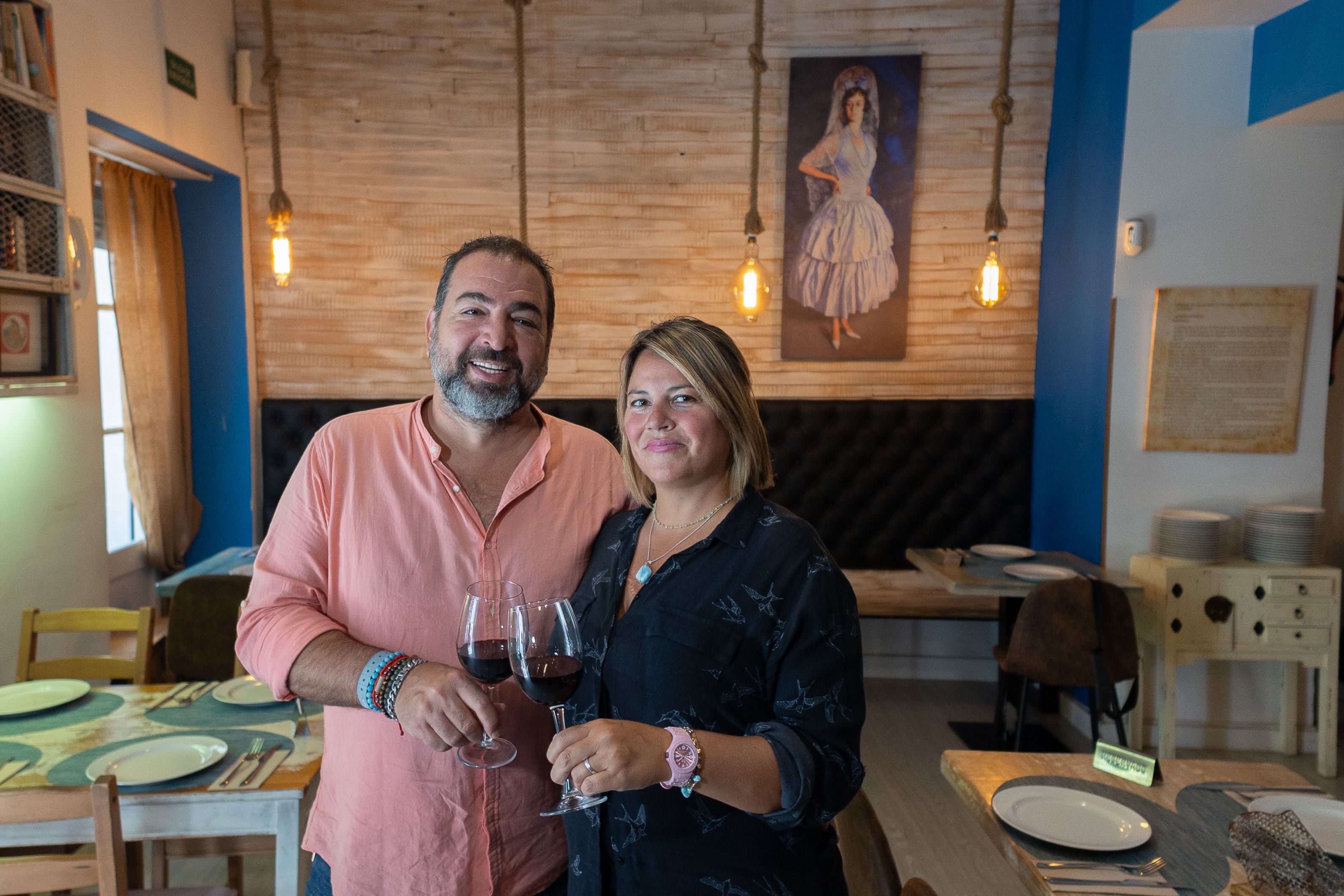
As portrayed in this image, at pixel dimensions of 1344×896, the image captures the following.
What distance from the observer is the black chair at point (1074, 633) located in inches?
128

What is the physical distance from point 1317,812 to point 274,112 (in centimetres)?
493

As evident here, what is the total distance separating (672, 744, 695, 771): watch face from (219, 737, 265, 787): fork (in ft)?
4.06

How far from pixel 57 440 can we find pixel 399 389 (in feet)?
5.68

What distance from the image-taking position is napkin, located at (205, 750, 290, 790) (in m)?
1.79

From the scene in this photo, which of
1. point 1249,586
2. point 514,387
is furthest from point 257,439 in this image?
point 1249,586

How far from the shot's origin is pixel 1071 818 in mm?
1646

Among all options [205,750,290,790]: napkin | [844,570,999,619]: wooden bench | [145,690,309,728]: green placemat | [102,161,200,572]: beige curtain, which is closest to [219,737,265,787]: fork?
[205,750,290,790]: napkin

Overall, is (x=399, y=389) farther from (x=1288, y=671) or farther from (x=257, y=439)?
(x=1288, y=671)

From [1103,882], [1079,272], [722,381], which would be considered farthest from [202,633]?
[1079,272]

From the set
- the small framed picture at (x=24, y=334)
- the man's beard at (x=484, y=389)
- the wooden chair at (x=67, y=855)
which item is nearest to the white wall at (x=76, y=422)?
the small framed picture at (x=24, y=334)

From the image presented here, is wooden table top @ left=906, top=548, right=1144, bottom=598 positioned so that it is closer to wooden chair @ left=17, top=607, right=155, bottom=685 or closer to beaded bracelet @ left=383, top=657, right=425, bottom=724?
beaded bracelet @ left=383, top=657, right=425, bottom=724

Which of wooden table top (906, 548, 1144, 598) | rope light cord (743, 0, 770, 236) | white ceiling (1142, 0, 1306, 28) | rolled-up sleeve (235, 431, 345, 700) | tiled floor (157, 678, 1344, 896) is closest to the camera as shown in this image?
rolled-up sleeve (235, 431, 345, 700)

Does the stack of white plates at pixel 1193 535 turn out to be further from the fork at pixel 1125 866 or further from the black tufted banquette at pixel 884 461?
the fork at pixel 1125 866

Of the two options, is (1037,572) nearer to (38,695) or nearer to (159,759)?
(159,759)
